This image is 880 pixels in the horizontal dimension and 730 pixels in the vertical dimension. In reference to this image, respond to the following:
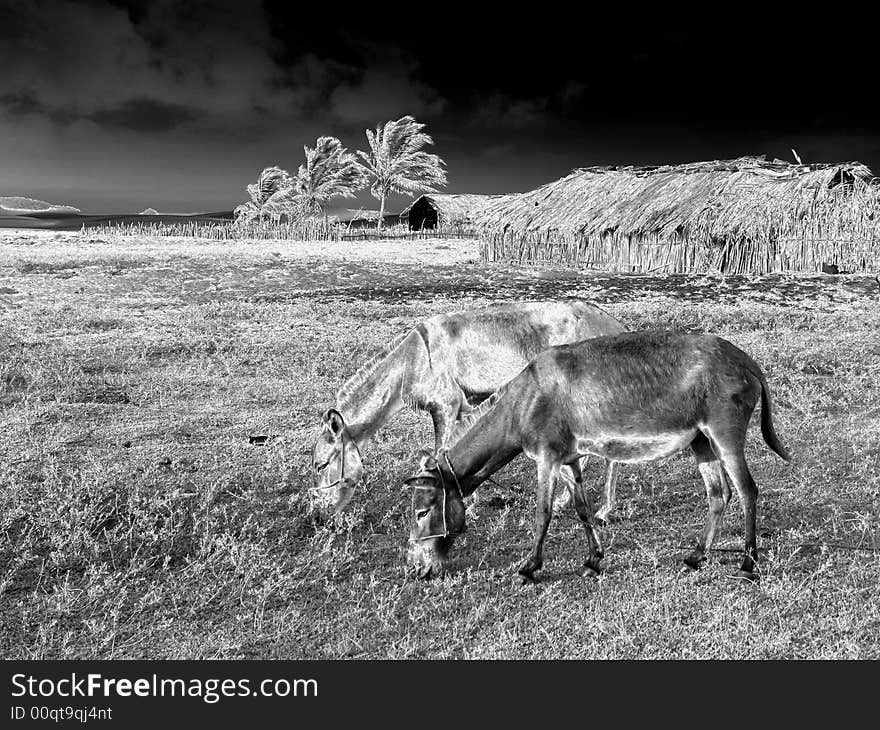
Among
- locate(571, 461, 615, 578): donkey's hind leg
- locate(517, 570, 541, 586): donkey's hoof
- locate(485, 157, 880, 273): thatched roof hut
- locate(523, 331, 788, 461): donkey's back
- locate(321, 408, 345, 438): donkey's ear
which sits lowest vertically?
locate(517, 570, 541, 586): donkey's hoof

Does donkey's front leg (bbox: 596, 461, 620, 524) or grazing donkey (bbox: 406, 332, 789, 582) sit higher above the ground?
grazing donkey (bbox: 406, 332, 789, 582)

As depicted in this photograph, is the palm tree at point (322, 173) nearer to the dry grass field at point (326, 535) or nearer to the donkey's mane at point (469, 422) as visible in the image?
the dry grass field at point (326, 535)

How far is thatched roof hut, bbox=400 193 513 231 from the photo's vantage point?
230ft

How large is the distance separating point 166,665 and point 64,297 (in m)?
20.4

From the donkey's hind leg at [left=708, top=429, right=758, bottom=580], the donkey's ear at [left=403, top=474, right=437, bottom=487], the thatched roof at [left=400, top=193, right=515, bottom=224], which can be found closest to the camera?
the donkey's ear at [left=403, top=474, right=437, bottom=487]

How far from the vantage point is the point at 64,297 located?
880 inches

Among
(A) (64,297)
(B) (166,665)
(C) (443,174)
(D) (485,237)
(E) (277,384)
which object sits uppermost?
(C) (443,174)

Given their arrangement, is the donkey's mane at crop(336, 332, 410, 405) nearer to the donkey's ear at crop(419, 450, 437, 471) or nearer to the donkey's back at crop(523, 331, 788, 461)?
the donkey's ear at crop(419, 450, 437, 471)

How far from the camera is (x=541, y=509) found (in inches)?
234

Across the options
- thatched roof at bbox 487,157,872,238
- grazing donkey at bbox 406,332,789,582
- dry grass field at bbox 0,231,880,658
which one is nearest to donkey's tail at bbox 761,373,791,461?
grazing donkey at bbox 406,332,789,582

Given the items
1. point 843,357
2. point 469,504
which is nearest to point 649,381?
point 469,504

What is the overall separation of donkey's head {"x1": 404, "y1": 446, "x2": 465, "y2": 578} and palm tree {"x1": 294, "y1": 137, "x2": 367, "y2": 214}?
70.9 meters

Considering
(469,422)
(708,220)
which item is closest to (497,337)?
(469,422)

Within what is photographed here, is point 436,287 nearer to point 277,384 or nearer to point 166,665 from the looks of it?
point 277,384
